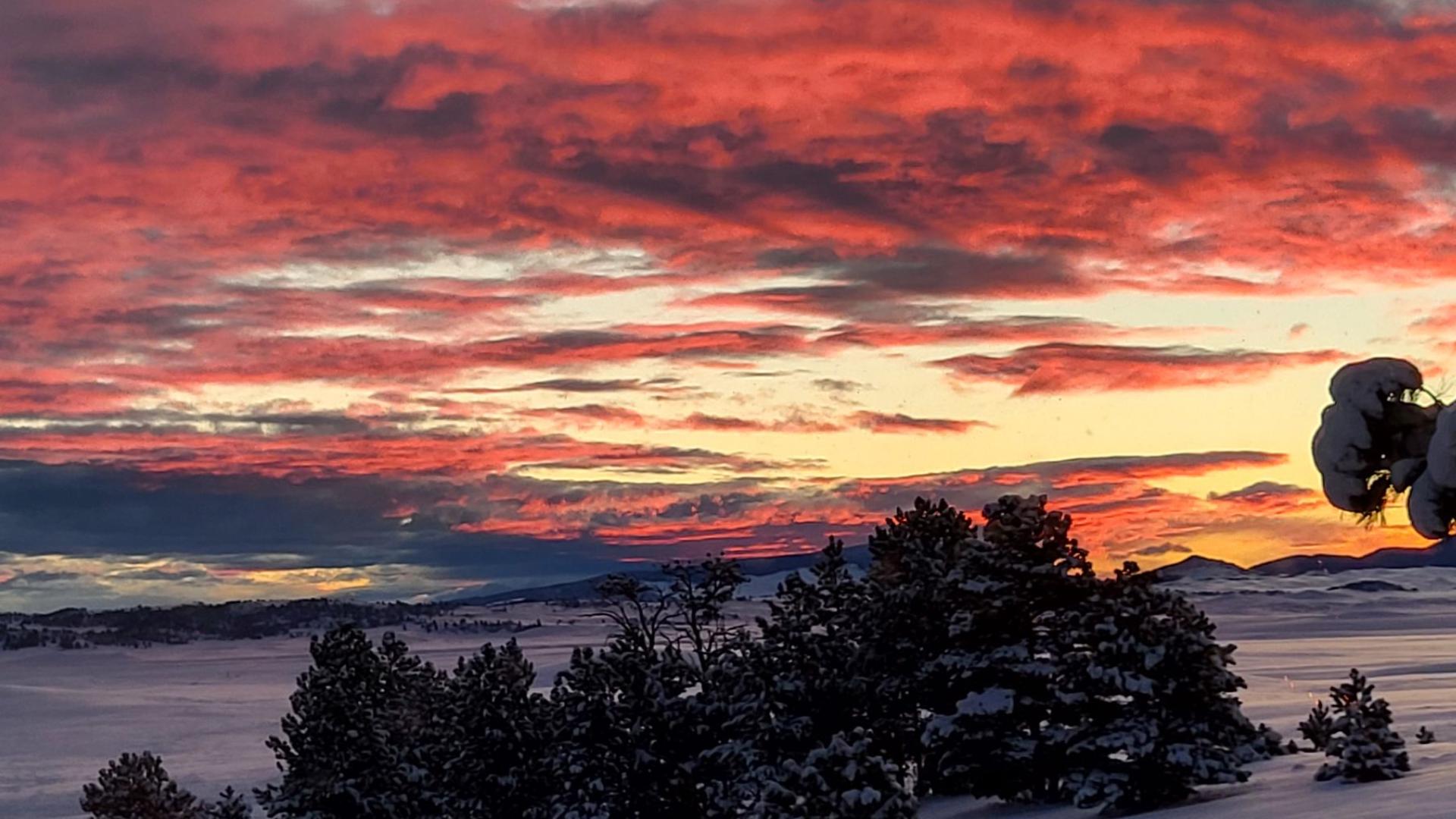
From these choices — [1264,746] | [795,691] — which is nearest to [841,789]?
[795,691]

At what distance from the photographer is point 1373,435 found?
17.9 metres

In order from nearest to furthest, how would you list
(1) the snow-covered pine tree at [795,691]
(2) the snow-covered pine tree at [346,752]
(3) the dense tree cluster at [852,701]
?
(3) the dense tree cluster at [852,701] < (1) the snow-covered pine tree at [795,691] < (2) the snow-covered pine tree at [346,752]

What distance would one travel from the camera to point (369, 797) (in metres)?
43.1

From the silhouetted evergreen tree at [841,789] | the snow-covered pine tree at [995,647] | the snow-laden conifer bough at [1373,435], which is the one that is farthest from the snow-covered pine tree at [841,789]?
the snow-covered pine tree at [995,647]

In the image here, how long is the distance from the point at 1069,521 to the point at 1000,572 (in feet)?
7.68

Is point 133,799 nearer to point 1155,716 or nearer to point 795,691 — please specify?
point 795,691

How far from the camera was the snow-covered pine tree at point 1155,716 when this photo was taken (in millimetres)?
31141

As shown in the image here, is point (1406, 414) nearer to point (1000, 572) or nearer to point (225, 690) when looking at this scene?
point (1000, 572)

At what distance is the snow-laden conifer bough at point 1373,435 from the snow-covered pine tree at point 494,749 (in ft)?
96.4

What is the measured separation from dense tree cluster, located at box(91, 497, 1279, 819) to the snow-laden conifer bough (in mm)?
13936

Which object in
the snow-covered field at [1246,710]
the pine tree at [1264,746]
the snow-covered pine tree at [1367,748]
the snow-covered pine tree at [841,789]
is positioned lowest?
the snow-covered field at [1246,710]

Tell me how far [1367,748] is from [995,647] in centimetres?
1036

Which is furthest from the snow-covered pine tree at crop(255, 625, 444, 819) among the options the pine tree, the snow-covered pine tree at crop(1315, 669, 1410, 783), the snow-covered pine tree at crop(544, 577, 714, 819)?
the snow-covered pine tree at crop(1315, 669, 1410, 783)

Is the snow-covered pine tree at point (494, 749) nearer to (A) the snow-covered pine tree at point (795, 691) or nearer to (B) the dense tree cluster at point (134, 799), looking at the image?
(A) the snow-covered pine tree at point (795, 691)
